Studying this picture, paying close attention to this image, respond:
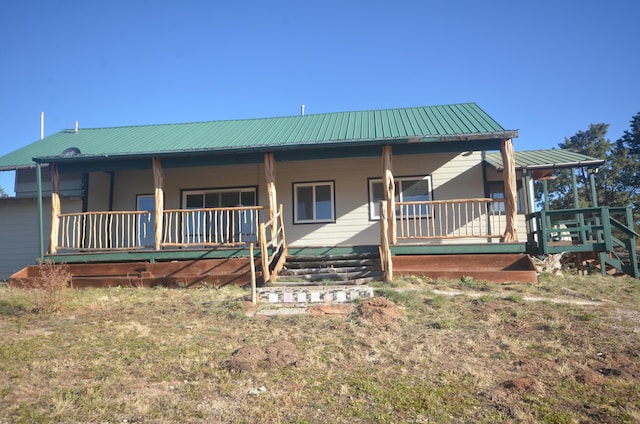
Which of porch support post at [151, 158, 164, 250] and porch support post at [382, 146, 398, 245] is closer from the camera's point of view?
porch support post at [382, 146, 398, 245]

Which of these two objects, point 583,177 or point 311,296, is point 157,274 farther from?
point 583,177

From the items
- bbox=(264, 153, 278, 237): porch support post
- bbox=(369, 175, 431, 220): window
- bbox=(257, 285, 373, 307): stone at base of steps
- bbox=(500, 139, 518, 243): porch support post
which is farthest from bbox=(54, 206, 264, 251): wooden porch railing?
bbox=(500, 139, 518, 243): porch support post

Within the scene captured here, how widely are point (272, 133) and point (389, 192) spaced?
4.83 m

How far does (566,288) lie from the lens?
9023mm

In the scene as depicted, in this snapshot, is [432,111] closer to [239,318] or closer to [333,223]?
[333,223]

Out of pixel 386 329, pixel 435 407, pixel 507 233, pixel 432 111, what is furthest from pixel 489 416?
pixel 432 111

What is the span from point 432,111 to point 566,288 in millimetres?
7539

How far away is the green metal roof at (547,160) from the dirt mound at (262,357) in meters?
8.69

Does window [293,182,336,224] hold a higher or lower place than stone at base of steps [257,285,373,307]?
higher

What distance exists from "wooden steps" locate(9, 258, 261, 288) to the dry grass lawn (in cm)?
234

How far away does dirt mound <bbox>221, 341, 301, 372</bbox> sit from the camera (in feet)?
17.1

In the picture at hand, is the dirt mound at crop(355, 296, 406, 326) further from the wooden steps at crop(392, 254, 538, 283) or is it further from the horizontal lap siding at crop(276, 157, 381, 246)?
the horizontal lap siding at crop(276, 157, 381, 246)

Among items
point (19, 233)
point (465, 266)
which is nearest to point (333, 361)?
point (465, 266)

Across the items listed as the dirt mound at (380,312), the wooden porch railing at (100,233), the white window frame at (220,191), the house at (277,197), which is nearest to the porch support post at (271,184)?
the house at (277,197)
